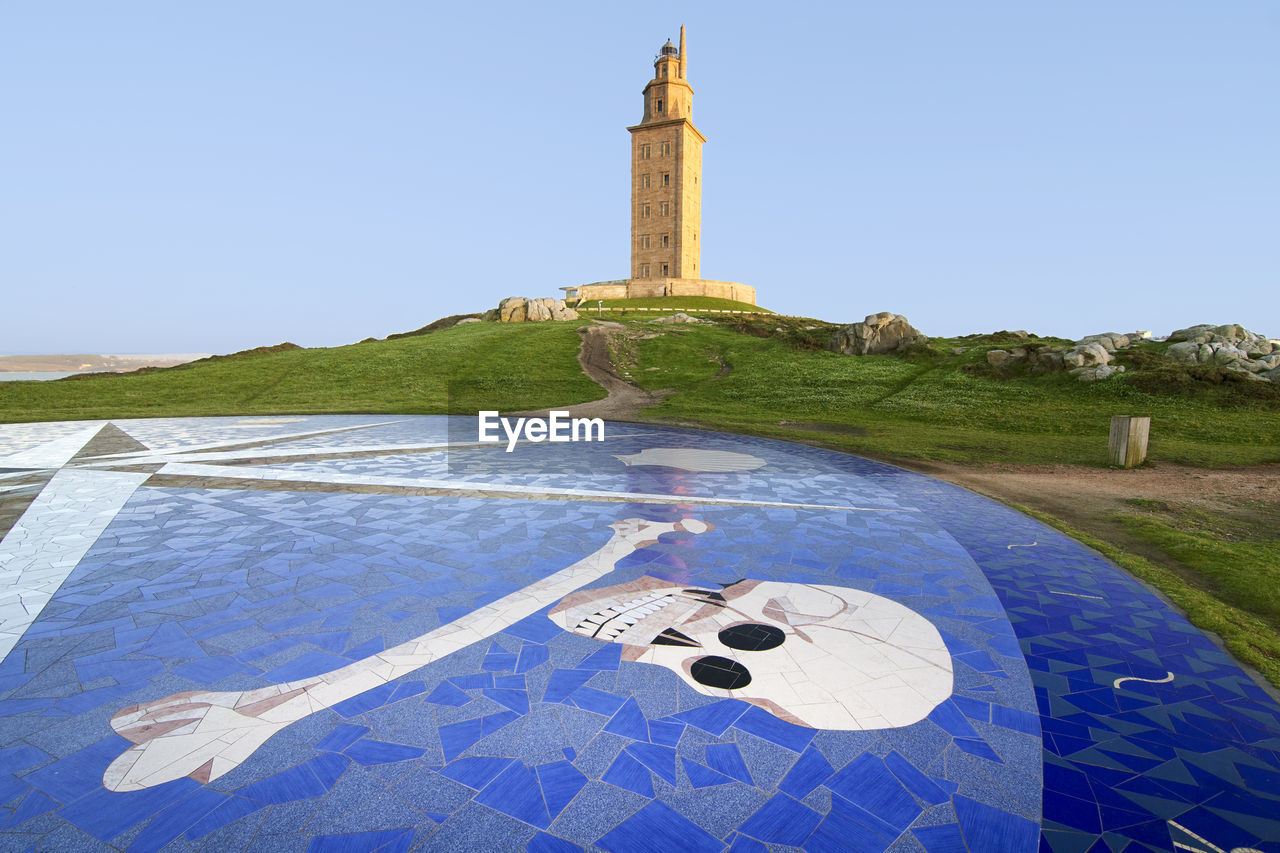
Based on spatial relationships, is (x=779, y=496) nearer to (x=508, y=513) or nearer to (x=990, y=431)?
(x=508, y=513)

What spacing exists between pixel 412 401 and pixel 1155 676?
26003 millimetres

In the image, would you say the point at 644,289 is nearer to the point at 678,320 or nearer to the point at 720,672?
the point at 678,320

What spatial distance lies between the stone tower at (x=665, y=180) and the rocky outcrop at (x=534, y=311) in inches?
806

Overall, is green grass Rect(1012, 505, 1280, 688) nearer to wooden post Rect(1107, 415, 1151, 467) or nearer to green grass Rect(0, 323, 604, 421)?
wooden post Rect(1107, 415, 1151, 467)

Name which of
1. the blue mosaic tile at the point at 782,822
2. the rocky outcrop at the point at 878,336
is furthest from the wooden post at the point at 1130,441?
the rocky outcrop at the point at 878,336

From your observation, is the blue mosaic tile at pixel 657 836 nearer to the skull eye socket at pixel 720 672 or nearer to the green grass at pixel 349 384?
the skull eye socket at pixel 720 672

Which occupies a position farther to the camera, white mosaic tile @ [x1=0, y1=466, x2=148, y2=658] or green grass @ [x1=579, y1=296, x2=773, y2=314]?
green grass @ [x1=579, y1=296, x2=773, y2=314]

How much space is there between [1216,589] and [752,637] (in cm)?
531

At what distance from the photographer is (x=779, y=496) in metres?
9.38

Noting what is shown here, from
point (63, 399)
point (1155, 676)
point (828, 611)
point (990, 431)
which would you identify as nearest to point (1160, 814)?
point (1155, 676)

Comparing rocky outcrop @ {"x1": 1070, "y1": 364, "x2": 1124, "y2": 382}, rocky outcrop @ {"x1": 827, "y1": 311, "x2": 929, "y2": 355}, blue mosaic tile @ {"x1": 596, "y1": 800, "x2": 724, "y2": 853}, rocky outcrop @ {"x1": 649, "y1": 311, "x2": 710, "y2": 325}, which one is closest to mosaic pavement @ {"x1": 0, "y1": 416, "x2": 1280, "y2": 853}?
blue mosaic tile @ {"x1": 596, "y1": 800, "x2": 724, "y2": 853}

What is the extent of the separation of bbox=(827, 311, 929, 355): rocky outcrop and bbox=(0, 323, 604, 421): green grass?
15.4 meters

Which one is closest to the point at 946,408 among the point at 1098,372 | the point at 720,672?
the point at 1098,372

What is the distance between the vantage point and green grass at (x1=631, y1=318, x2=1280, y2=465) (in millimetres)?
14953
